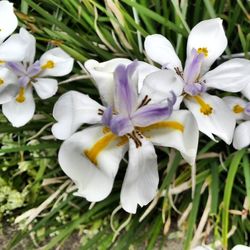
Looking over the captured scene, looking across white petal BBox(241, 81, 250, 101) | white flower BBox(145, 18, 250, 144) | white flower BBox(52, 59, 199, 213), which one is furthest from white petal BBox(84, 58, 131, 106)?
white petal BBox(241, 81, 250, 101)

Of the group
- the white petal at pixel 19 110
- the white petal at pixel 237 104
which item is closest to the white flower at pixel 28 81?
the white petal at pixel 19 110

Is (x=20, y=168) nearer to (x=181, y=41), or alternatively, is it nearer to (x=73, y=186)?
(x=73, y=186)

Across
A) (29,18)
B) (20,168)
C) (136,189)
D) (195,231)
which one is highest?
(29,18)

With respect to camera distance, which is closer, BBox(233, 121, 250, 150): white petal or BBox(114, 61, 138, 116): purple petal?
BBox(114, 61, 138, 116): purple petal

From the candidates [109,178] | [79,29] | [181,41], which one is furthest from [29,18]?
[109,178]

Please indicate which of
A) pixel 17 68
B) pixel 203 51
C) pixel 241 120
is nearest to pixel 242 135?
pixel 241 120

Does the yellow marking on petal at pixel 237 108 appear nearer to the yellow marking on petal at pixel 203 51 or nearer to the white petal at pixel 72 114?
the yellow marking on petal at pixel 203 51

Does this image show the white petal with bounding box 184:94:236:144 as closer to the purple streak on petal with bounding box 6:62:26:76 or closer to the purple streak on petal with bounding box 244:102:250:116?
the purple streak on petal with bounding box 244:102:250:116
